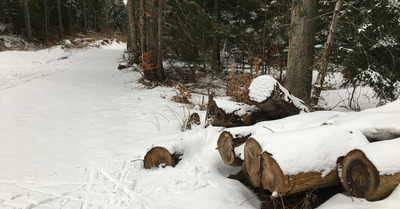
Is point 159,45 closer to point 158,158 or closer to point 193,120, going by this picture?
point 193,120

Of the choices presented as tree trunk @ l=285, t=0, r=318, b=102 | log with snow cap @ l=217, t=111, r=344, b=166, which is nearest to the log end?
log with snow cap @ l=217, t=111, r=344, b=166

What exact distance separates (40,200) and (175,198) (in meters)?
1.64

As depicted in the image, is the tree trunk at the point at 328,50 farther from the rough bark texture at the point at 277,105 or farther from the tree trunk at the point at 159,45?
the tree trunk at the point at 159,45

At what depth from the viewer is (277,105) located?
3668 mm

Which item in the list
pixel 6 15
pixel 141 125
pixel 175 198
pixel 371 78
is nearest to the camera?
pixel 175 198

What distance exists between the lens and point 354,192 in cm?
200

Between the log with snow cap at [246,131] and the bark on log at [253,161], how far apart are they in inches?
6.6

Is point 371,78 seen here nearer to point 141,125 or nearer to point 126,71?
point 141,125

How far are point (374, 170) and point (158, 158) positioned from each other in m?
2.76

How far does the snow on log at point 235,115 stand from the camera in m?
3.86

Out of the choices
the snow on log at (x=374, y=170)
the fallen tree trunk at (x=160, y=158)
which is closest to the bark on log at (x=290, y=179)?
the snow on log at (x=374, y=170)

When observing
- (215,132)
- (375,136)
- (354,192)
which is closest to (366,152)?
(354,192)

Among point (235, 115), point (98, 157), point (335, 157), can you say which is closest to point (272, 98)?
point (235, 115)

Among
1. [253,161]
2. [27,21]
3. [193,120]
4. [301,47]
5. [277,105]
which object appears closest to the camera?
[253,161]
